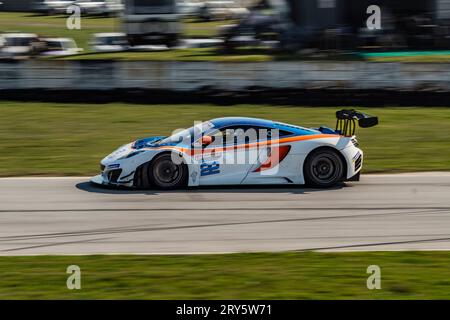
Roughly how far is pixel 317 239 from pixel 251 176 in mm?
2637

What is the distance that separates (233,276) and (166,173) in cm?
418

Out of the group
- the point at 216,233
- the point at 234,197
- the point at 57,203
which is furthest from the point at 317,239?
the point at 57,203

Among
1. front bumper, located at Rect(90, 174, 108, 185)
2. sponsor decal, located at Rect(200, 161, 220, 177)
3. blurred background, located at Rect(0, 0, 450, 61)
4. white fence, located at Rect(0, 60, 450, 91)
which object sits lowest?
front bumper, located at Rect(90, 174, 108, 185)

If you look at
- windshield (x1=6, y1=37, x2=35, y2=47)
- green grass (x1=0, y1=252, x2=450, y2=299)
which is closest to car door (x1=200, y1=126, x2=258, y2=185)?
green grass (x1=0, y1=252, x2=450, y2=299)

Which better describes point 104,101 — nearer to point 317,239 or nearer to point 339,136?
point 339,136

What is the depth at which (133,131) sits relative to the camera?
17.4 metres

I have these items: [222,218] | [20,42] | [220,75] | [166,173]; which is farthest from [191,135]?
[20,42]

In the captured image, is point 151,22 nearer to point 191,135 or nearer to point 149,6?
point 149,6

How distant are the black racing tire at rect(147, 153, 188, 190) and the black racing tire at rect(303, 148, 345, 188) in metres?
1.83

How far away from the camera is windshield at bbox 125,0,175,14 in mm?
29053

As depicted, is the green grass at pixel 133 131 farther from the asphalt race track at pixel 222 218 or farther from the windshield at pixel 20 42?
the windshield at pixel 20 42

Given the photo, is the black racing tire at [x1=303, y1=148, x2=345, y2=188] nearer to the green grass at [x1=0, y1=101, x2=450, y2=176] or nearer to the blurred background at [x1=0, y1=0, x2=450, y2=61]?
the green grass at [x1=0, y1=101, x2=450, y2=176]

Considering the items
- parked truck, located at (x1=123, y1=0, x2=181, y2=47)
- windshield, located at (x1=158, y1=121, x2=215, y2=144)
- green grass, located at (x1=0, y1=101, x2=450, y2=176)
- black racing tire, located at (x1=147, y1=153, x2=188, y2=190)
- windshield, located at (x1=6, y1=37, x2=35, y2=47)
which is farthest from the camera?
parked truck, located at (x1=123, y1=0, x2=181, y2=47)

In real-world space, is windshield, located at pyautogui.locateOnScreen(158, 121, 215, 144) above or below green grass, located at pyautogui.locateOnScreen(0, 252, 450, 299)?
above
